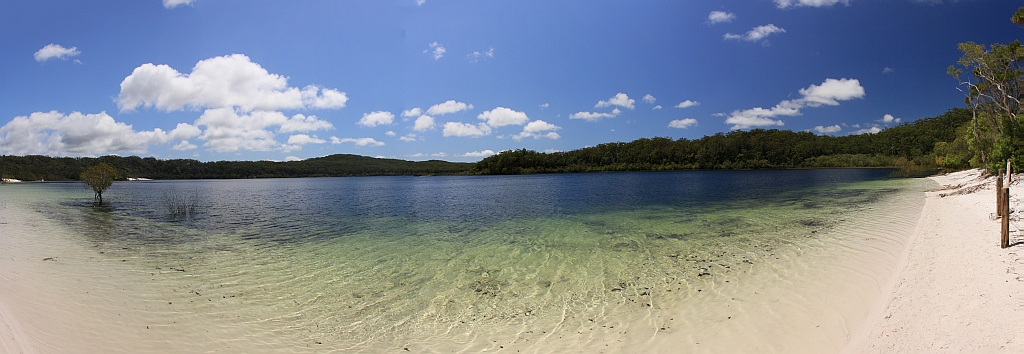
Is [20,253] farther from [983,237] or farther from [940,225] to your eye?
[940,225]

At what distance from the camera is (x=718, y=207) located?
23219 mm

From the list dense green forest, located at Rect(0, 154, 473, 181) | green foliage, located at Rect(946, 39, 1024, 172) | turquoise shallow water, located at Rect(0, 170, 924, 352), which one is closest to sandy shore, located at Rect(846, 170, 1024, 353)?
turquoise shallow water, located at Rect(0, 170, 924, 352)

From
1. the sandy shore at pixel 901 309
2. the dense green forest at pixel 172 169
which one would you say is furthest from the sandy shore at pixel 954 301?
the dense green forest at pixel 172 169

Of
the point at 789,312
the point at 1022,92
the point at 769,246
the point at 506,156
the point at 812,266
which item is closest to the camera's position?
the point at 789,312

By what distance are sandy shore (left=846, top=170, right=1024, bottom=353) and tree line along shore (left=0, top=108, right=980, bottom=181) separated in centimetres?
12589

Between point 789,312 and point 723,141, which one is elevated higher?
point 723,141

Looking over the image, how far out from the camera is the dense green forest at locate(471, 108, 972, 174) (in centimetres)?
11781

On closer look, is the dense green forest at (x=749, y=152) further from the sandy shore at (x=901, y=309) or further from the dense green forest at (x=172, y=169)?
the sandy shore at (x=901, y=309)

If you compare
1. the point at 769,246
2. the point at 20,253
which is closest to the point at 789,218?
the point at 769,246

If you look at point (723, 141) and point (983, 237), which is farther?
point (723, 141)

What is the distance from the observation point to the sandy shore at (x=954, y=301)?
187 inches

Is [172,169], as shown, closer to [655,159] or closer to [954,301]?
[655,159]

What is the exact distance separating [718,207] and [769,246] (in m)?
12.4

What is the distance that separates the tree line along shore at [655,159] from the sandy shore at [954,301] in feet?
413
